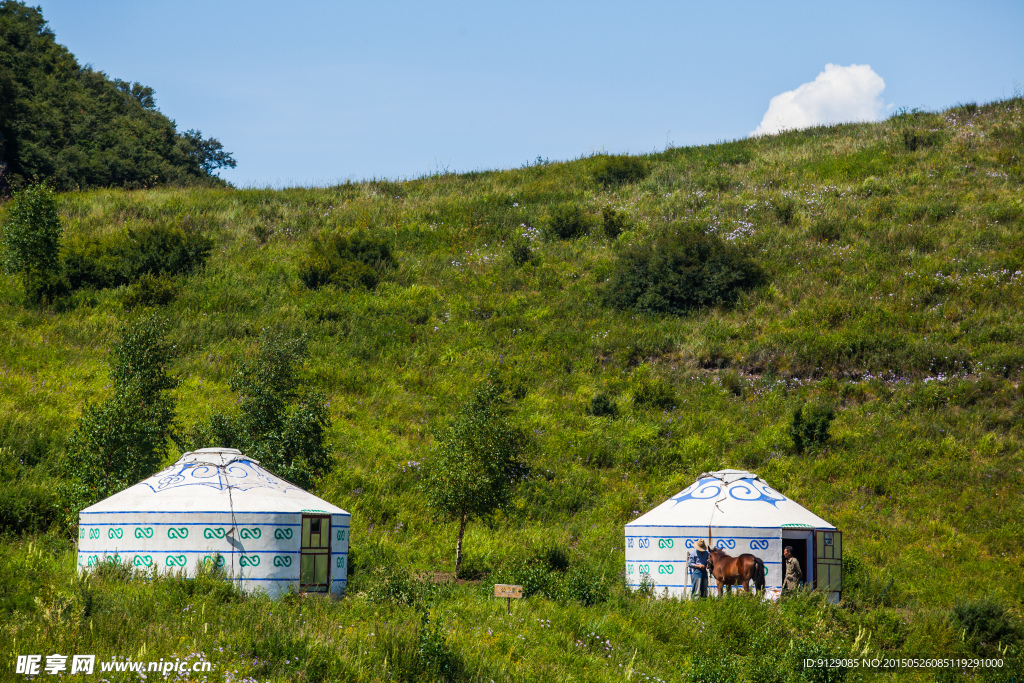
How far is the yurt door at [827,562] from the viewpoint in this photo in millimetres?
13859

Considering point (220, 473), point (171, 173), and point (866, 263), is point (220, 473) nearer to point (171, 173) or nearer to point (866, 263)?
point (866, 263)

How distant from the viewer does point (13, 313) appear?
27.0m

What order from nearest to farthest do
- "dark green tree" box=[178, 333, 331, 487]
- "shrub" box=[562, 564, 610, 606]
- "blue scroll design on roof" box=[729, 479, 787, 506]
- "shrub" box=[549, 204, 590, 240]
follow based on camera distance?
"shrub" box=[562, 564, 610, 606], "blue scroll design on roof" box=[729, 479, 787, 506], "dark green tree" box=[178, 333, 331, 487], "shrub" box=[549, 204, 590, 240]

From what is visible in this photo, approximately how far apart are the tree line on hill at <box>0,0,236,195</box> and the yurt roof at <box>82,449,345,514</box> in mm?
31119

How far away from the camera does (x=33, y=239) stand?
27.2m

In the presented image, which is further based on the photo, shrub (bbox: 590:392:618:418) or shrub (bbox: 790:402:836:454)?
shrub (bbox: 590:392:618:418)

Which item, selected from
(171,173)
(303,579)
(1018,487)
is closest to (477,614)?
(303,579)

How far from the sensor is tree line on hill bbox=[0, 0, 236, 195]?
1625 inches

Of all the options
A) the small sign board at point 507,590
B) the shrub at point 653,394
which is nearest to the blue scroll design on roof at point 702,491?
the small sign board at point 507,590

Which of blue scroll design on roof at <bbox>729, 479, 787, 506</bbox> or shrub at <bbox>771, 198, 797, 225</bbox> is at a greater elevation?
shrub at <bbox>771, 198, 797, 225</bbox>

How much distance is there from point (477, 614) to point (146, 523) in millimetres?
5194

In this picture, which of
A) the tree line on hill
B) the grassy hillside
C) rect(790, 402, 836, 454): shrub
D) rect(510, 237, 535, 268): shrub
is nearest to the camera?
the grassy hillside

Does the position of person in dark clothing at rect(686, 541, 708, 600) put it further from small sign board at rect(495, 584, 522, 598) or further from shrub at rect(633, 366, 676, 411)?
shrub at rect(633, 366, 676, 411)

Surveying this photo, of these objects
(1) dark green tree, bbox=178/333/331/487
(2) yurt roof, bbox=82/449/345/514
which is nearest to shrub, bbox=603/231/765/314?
(1) dark green tree, bbox=178/333/331/487
